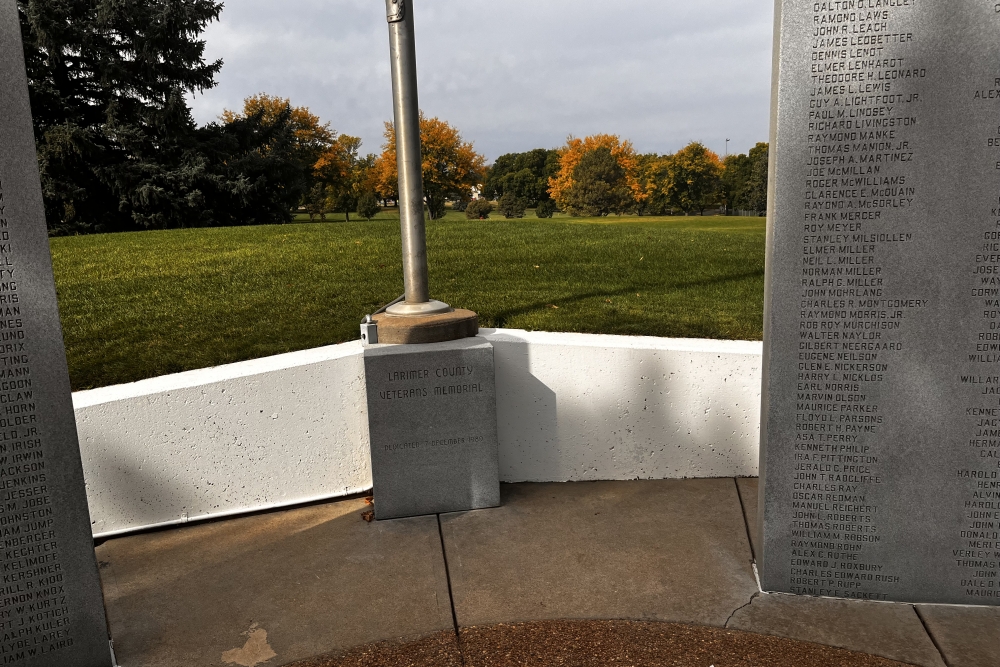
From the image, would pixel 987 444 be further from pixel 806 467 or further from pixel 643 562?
pixel 643 562

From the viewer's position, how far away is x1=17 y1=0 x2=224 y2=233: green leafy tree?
26.6m

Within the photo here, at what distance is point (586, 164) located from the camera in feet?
197

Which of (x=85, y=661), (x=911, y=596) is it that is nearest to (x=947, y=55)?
(x=911, y=596)

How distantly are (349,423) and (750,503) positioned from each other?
2958mm

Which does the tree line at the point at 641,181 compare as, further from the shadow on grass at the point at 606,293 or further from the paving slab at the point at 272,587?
the paving slab at the point at 272,587

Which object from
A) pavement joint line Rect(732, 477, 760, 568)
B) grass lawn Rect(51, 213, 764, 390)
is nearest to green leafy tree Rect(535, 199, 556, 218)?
grass lawn Rect(51, 213, 764, 390)

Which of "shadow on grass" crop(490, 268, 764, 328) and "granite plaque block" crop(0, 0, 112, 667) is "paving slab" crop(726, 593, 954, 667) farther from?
"shadow on grass" crop(490, 268, 764, 328)

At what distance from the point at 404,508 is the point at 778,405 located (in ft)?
8.55

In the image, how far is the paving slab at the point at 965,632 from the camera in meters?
3.37

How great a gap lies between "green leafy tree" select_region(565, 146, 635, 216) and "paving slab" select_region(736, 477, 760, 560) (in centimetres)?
5314

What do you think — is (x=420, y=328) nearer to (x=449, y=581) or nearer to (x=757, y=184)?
(x=449, y=581)

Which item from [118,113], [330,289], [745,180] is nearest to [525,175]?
[745,180]

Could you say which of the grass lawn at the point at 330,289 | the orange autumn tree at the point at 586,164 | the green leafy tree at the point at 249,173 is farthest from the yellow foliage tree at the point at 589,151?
the grass lawn at the point at 330,289

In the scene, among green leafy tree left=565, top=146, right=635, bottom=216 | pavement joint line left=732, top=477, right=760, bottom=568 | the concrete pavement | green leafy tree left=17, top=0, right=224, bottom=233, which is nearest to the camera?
the concrete pavement
